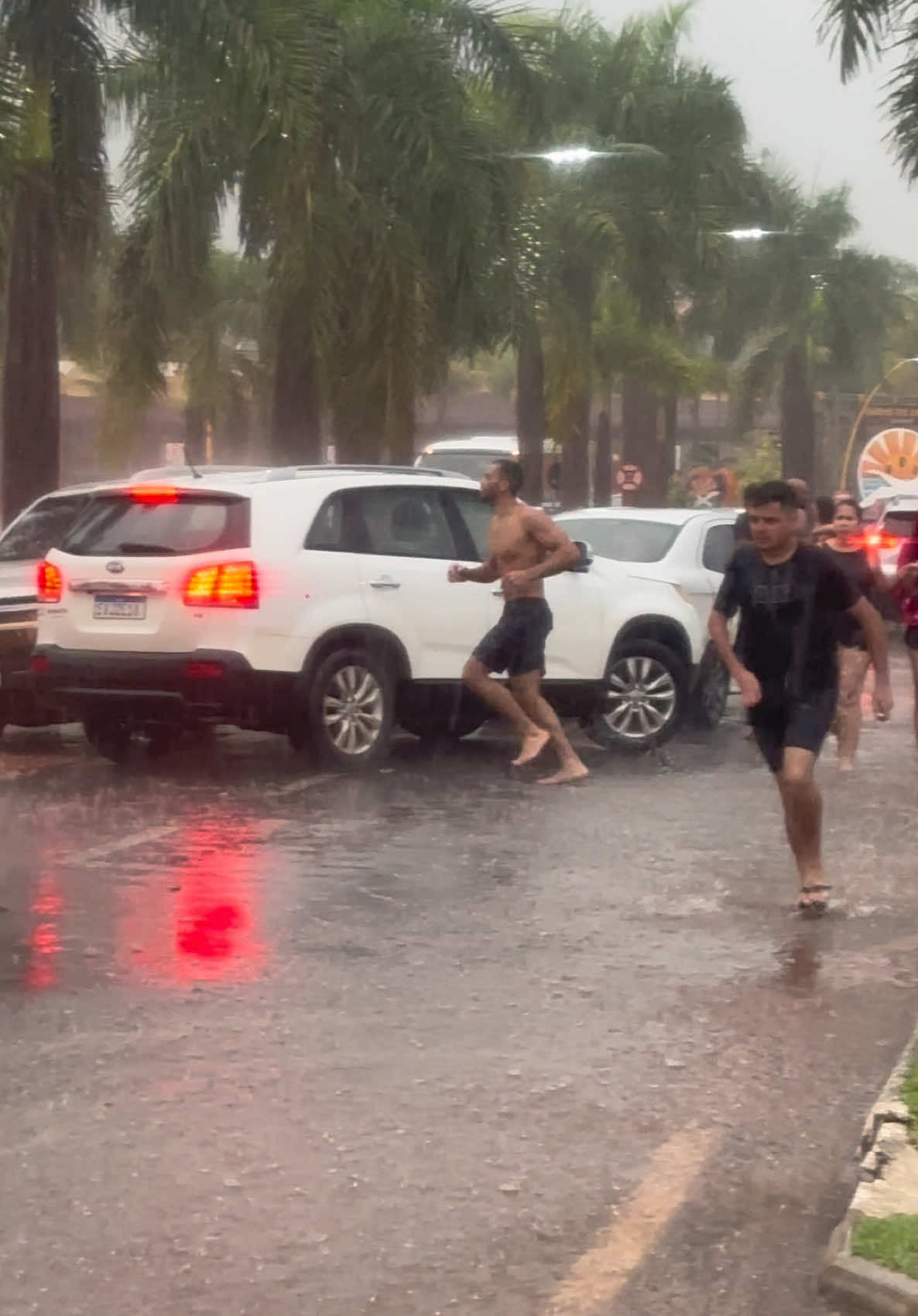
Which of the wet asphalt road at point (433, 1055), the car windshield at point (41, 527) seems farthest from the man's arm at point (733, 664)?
the car windshield at point (41, 527)

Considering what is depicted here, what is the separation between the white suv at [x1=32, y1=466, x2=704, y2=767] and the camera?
1373 centimetres

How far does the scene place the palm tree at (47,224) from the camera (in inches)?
866

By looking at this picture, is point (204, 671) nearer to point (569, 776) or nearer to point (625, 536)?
point (569, 776)

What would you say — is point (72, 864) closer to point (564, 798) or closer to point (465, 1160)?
point (564, 798)

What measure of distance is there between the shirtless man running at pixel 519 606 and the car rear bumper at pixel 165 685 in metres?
1.15

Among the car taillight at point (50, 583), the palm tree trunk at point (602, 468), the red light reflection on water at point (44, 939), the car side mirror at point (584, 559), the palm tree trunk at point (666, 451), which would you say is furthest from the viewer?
the palm tree trunk at point (602, 468)

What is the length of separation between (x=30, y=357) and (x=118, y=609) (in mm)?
9271

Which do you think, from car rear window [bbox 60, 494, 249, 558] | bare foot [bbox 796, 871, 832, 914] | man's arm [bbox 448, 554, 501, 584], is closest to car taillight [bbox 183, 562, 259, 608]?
car rear window [bbox 60, 494, 249, 558]

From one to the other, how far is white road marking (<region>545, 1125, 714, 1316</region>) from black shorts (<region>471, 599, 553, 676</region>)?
7964 mm

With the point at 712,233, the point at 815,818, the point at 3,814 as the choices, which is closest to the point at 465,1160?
the point at 815,818

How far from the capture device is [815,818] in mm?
9375

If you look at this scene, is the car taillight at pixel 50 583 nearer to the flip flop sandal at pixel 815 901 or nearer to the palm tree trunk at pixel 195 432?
the flip flop sandal at pixel 815 901

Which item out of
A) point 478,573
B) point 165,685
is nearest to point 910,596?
point 478,573

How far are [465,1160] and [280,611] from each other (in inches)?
322
